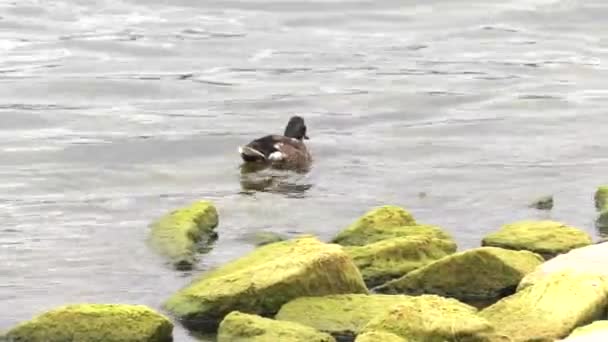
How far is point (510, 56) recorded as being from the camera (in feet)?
67.8

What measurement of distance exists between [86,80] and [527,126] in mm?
5338

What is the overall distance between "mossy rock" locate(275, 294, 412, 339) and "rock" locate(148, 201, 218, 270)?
1716 mm

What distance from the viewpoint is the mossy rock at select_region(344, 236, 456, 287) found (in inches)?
380

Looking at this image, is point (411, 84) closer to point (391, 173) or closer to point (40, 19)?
point (391, 173)

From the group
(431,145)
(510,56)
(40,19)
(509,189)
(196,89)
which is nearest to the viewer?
(509,189)

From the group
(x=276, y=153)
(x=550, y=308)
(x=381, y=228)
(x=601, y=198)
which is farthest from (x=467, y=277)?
(x=276, y=153)

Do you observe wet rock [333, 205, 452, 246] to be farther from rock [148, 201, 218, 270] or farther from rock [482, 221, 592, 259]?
rock [148, 201, 218, 270]

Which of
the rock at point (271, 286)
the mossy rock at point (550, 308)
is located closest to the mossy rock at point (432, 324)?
the mossy rock at point (550, 308)

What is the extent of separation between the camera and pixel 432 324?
7.95 m

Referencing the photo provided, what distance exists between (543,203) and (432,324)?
465 cm

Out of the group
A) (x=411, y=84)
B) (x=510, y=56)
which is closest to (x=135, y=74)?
(x=411, y=84)

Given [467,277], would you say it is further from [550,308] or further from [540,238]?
[540,238]

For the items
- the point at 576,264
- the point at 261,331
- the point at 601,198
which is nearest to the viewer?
the point at 261,331

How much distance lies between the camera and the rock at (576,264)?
9070 mm
